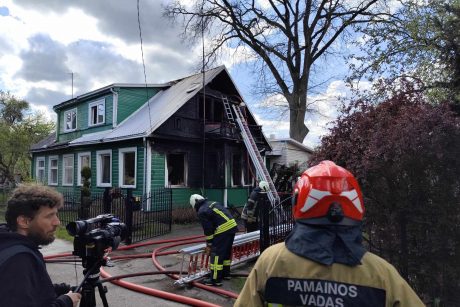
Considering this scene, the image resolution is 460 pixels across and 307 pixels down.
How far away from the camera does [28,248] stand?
218cm

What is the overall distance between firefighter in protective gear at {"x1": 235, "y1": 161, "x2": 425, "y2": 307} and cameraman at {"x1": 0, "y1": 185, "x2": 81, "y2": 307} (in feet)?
3.59

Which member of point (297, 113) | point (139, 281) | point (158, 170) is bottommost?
point (139, 281)

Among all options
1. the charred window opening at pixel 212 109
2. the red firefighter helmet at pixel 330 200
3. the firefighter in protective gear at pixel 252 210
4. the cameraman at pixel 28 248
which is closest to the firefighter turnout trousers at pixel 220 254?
the firefighter in protective gear at pixel 252 210

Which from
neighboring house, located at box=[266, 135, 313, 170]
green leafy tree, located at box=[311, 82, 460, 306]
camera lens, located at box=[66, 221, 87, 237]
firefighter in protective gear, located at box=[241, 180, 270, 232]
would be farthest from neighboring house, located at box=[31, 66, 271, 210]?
camera lens, located at box=[66, 221, 87, 237]

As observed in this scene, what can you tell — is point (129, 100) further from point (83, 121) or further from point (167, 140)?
point (167, 140)

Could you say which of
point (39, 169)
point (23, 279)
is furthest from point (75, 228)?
point (39, 169)

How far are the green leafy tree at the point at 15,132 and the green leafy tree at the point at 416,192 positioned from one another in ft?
93.8

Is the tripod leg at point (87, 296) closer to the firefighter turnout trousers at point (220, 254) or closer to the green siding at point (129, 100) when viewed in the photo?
the firefighter turnout trousers at point (220, 254)

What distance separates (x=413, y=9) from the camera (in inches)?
391

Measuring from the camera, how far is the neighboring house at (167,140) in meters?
16.1

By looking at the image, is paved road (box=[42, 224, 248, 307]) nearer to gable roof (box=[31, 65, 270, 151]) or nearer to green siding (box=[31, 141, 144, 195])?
green siding (box=[31, 141, 144, 195])

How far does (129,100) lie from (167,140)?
3.66 meters

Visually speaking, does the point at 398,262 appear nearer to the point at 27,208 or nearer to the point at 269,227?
the point at 269,227

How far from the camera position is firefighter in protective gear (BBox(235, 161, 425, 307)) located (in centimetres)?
166
